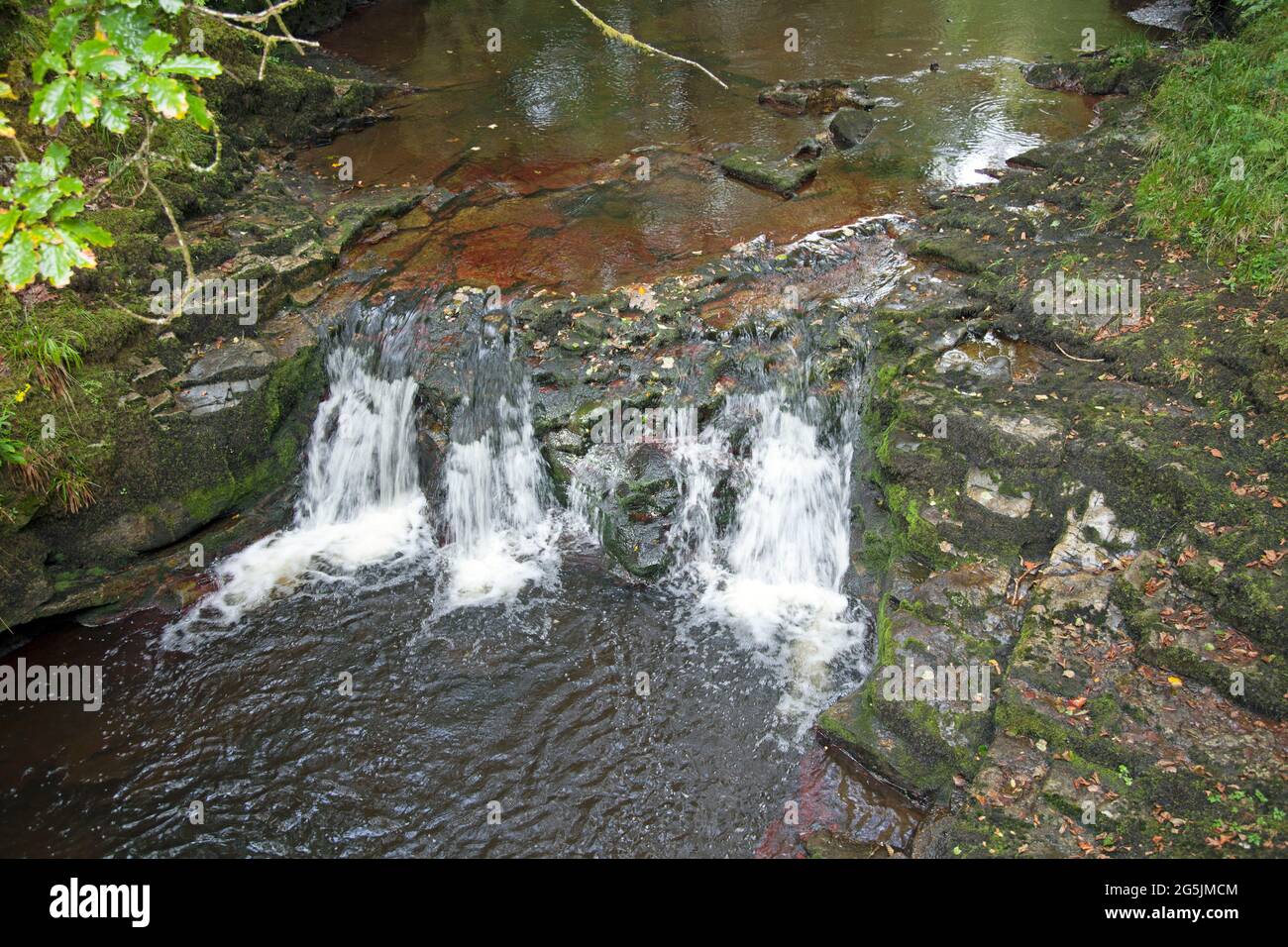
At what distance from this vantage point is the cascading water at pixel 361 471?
7078 millimetres

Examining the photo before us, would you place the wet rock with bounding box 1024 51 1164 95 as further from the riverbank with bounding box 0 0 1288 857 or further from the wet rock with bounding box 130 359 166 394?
the wet rock with bounding box 130 359 166 394

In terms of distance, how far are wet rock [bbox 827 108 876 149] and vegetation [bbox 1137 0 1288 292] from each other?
3.01 metres

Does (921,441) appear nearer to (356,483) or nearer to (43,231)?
(356,483)

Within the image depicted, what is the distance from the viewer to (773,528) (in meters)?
6.68

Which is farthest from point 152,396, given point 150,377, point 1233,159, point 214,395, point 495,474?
point 1233,159

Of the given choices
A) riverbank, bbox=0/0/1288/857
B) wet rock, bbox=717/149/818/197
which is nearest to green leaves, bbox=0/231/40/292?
riverbank, bbox=0/0/1288/857

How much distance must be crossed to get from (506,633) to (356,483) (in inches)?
86.7

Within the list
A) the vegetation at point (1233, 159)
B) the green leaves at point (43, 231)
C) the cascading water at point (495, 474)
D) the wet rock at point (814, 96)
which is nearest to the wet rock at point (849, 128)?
the wet rock at point (814, 96)

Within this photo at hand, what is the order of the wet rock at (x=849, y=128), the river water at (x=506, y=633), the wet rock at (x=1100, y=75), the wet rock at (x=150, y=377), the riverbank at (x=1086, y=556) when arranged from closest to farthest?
the riverbank at (x=1086, y=556), the river water at (x=506, y=633), the wet rock at (x=150, y=377), the wet rock at (x=849, y=128), the wet rock at (x=1100, y=75)

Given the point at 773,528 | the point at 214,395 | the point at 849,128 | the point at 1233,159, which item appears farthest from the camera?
the point at 849,128

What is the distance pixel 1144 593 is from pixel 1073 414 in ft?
4.65

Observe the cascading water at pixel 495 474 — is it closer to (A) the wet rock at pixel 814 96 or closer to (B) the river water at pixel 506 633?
(B) the river water at pixel 506 633

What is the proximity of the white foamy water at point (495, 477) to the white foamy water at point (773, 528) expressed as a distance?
1258 millimetres

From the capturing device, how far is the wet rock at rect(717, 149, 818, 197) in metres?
8.95
